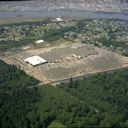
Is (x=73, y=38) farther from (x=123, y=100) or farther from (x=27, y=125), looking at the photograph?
(x=27, y=125)

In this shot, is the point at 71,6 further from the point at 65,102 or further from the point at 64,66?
the point at 65,102

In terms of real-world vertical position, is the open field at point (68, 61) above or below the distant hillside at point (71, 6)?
below

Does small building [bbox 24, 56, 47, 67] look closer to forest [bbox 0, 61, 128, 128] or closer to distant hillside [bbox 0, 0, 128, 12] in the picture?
forest [bbox 0, 61, 128, 128]

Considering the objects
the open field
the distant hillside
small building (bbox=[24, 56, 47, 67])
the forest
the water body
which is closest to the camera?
the forest

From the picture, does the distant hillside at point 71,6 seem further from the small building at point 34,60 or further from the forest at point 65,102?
the forest at point 65,102

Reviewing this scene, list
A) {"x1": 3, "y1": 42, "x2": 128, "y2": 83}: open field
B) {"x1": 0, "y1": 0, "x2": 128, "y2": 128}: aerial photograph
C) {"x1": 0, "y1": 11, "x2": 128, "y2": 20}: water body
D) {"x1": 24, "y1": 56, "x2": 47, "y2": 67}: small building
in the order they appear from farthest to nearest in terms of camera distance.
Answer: {"x1": 0, "y1": 11, "x2": 128, "y2": 20}: water body < {"x1": 24, "y1": 56, "x2": 47, "y2": 67}: small building < {"x1": 3, "y1": 42, "x2": 128, "y2": 83}: open field < {"x1": 0, "y1": 0, "x2": 128, "y2": 128}: aerial photograph

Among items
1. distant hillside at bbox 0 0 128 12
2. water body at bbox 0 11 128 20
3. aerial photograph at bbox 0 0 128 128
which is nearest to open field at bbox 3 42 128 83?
aerial photograph at bbox 0 0 128 128

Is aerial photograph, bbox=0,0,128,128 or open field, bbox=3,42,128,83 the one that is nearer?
aerial photograph, bbox=0,0,128,128

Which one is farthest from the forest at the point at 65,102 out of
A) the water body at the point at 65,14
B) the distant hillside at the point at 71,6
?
the distant hillside at the point at 71,6
